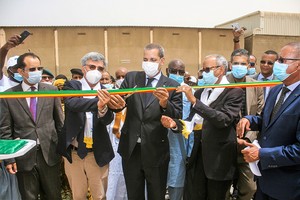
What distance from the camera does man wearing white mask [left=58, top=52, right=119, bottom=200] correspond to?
3531 mm

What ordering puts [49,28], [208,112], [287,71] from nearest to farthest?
[287,71] → [208,112] → [49,28]

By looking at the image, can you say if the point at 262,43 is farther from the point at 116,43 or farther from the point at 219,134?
the point at 219,134

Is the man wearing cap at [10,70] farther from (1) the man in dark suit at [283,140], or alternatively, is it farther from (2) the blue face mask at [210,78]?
(1) the man in dark suit at [283,140]

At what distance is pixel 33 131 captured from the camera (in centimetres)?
350

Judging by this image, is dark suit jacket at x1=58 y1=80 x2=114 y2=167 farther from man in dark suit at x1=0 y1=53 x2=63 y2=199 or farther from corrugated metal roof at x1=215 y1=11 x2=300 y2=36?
corrugated metal roof at x1=215 y1=11 x2=300 y2=36

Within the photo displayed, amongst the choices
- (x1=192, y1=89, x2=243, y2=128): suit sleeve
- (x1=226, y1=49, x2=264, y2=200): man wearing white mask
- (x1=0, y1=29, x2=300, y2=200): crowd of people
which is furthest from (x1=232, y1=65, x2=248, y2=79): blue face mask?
(x1=192, y1=89, x2=243, y2=128): suit sleeve

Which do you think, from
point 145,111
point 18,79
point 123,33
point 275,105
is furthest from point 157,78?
point 123,33

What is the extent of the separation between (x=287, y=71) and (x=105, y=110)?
192 centimetres

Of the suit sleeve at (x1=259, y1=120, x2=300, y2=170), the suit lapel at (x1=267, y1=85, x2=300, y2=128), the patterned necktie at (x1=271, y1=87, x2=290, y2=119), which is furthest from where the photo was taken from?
the patterned necktie at (x1=271, y1=87, x2=290, y2=119)

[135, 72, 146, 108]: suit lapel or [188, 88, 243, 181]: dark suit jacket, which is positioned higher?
[135, 72, 146, 108]: suit lapel

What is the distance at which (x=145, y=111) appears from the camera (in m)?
3.47

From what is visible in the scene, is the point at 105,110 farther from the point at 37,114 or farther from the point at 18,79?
the point at 18,79

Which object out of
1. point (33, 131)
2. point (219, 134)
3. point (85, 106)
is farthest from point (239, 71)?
point (33, 131)

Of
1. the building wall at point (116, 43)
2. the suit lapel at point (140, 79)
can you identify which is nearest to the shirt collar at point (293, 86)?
the suit lapel at point (140, 79)
